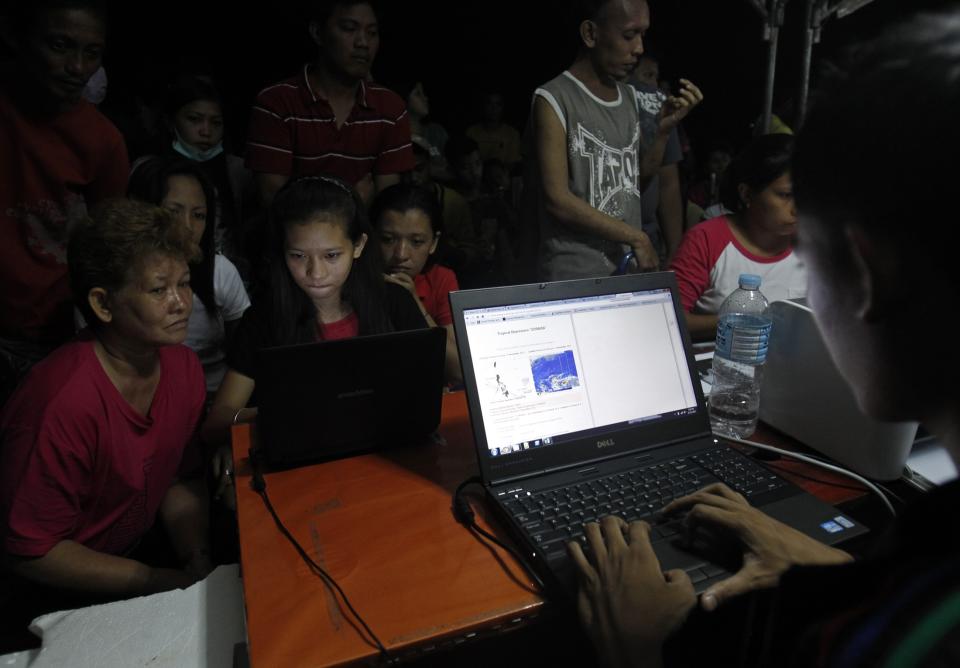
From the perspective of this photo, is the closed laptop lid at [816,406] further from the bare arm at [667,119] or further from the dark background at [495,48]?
the dark background at [495,48]

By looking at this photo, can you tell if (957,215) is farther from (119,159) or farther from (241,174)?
(241,174)

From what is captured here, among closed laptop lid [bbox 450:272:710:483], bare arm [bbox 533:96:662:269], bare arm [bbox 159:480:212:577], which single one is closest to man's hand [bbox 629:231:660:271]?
bare arm [bbox 533:96:662:269]

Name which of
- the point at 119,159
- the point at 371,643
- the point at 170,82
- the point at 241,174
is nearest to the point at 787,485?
the point at 371,643

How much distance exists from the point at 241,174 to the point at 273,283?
1341 mm

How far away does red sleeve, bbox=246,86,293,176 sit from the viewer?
7.11ft

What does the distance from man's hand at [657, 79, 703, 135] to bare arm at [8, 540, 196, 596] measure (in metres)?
2.06

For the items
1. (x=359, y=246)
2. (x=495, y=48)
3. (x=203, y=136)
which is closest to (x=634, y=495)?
(x=359, y=246)

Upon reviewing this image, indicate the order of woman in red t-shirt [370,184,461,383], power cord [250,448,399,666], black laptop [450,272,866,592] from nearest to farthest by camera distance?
power cord [250,448,399,666], black laptop [450,272,866,592], woman in red t-shirt [370,184,461,383]

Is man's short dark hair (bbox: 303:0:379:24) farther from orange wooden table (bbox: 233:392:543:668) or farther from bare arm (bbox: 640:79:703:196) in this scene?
orange wooden table (bbox: 233:392:543:668)

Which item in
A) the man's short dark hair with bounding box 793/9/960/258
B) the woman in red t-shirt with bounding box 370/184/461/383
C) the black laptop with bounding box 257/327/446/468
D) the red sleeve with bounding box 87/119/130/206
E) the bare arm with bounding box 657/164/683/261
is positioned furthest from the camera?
the bare arm with bounding box 657/164/683/261

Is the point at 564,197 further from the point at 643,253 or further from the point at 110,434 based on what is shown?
the point at 110,434

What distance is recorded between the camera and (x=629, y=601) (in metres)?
0.73

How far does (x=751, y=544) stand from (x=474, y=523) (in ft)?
1.21

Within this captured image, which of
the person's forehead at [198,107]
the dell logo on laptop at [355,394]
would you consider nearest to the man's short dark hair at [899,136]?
the dell logo on laptop at [355,394]
